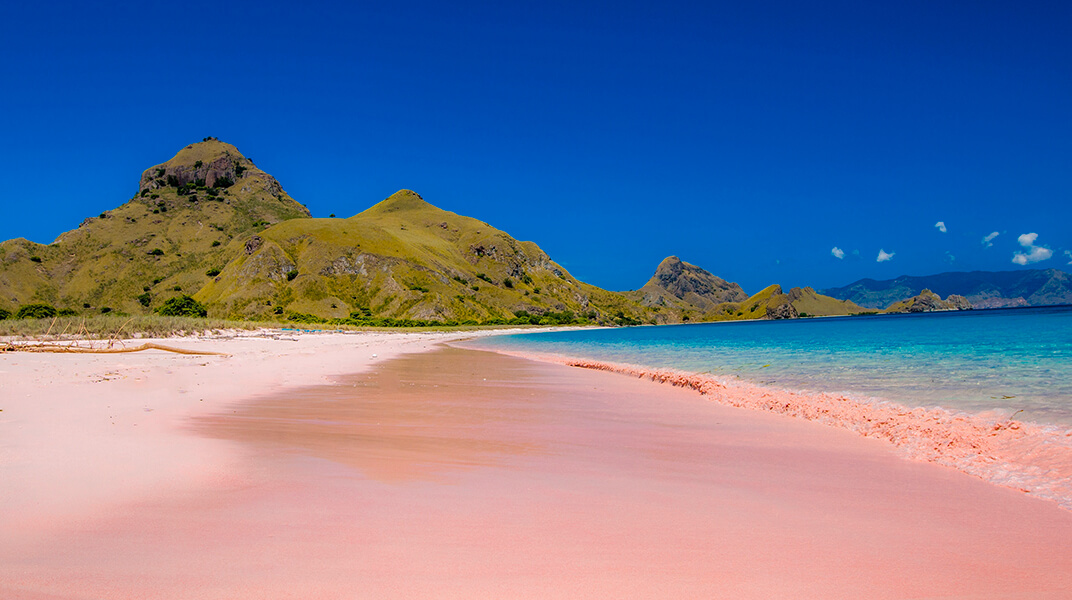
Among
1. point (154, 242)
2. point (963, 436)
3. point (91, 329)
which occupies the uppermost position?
point (154, 242)

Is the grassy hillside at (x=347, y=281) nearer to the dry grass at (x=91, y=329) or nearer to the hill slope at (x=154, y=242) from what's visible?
the hill slope at (x=154, y=242)

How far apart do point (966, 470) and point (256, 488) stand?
6339 mm

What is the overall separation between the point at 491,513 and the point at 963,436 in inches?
228

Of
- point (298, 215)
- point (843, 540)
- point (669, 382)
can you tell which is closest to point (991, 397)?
point (669, 382)

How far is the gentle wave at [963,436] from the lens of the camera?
190 inches

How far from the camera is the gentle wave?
15.9 feet

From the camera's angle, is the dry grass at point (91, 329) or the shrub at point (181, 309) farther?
the shrub at point (181, 309)

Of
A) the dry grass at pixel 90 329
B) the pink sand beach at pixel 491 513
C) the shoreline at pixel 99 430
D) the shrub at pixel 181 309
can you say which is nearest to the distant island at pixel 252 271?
the shrub at pixel 181 309

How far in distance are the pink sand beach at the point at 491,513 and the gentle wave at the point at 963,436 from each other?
0.95ft

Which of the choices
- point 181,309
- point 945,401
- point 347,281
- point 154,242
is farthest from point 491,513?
point 154,242

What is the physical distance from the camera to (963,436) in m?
6.30

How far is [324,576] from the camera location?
2.80 metres

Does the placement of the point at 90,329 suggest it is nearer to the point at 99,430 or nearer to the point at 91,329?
the point at 91,329

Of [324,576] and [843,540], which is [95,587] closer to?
[324,576]
